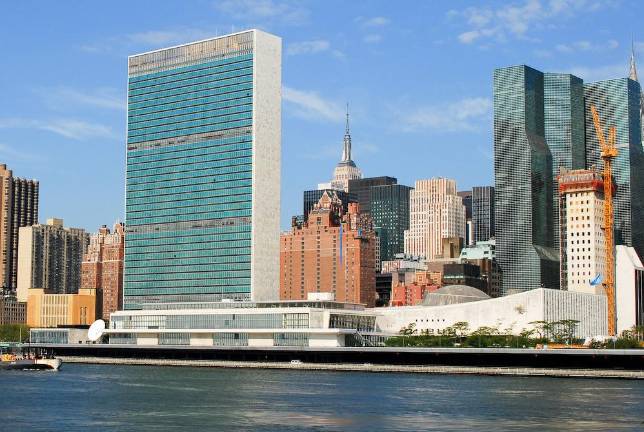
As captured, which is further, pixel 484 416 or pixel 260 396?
pixel 260 396

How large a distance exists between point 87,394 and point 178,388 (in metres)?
18.1

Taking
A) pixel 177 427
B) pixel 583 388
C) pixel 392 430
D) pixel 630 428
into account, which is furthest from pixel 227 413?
pixel 583 388

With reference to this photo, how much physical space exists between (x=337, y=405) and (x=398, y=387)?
3938 cm

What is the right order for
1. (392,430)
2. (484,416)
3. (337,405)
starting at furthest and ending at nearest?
(337,405)
(484,416)
(392,430)

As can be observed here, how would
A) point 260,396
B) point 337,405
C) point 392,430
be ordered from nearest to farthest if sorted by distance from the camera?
point 392,430, point 337,405, point 260,396

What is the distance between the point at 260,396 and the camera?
164000mm

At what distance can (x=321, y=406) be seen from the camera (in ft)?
480

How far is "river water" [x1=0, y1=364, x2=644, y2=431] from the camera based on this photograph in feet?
404

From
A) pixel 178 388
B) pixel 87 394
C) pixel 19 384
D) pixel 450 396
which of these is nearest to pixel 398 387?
pixel 450 396

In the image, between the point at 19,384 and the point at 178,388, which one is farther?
the point at 19,384

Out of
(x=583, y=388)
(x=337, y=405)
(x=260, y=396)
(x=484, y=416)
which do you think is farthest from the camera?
(x=583, y=388)

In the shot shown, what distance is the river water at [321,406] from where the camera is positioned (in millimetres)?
123000

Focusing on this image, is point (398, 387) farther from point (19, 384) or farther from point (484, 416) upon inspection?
point (19, 384)

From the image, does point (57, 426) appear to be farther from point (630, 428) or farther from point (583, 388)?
point (583, 388)
